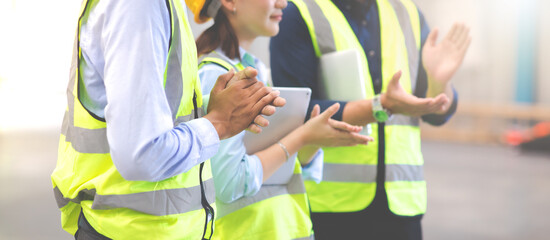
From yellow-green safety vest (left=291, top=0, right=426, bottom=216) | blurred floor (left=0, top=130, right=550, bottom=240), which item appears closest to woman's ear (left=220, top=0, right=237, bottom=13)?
yellow-green safety vest (left=291, top=0, right=426, bottom=216)

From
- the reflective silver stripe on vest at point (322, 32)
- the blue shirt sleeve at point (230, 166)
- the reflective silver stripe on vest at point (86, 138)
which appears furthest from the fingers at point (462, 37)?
the reflective silver stripe on vest at point (86, 138)

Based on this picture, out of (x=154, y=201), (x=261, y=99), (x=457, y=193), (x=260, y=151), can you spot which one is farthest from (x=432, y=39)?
(x=457, y=193)

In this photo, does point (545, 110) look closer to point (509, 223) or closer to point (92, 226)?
point (509, 223)

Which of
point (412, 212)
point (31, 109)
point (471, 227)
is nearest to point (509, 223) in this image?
point (471, 227)

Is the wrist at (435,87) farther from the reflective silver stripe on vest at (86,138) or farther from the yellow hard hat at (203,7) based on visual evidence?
the reflective silver stripe on vest at (86,138)

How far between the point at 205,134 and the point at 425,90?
2.44 feet

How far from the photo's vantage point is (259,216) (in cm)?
118

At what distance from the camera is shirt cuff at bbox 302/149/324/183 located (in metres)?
1.31

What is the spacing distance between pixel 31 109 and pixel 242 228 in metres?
8.47

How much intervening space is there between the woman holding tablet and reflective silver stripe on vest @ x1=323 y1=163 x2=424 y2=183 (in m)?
0.19

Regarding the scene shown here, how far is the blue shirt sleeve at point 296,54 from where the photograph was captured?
1.33 metres

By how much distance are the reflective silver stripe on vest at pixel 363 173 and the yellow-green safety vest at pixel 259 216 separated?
0.23 m

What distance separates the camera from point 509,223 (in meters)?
3.81

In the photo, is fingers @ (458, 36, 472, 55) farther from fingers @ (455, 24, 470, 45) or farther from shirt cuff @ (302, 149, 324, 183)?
shirt cuff @ (302, 149, 324, 183)
